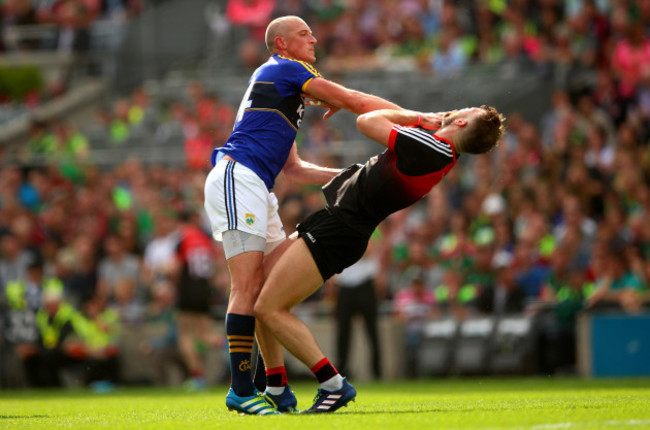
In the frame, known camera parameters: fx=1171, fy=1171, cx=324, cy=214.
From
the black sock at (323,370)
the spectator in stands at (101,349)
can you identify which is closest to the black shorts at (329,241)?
the black sock at (323,370)

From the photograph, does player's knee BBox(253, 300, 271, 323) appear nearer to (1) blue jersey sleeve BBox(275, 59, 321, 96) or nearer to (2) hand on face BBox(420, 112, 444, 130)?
(1) blue jersey sleeve BBox(275, 59, 321, 96)

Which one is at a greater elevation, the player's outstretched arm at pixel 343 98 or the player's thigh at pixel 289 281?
the player's outstretched arm at pixel 343 98

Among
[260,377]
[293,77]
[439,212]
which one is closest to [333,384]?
[260,377]

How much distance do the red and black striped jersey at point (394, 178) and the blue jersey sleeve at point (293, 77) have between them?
703 millimetres

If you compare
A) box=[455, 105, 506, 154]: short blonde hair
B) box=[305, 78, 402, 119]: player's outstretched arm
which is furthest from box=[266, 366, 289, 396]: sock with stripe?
box=[455, 105, 506, 154]: short blonde hair

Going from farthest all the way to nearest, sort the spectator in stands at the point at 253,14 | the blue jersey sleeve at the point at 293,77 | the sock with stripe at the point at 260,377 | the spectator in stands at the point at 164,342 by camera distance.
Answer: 1. the spectator in stands at the point at 253,14
2. the spectator in stands at the point at 164,342
3. the sock with stripe at the point at 260,377
4. the blue jersey sleeve at the point at 293,77

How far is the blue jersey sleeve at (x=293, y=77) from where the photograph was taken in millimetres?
7926

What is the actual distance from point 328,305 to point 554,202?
11.1ft

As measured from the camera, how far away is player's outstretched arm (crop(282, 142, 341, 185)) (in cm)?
848

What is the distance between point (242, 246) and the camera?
26.0 ft

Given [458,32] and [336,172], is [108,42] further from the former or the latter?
[336,172]

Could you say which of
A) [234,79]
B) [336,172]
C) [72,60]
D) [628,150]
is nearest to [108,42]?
[72,60]

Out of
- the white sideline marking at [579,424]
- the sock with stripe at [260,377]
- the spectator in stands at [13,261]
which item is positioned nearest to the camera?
the white sideline marking at [579,424]

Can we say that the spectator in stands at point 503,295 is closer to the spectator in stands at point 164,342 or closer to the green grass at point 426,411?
the green grass at point 426,411
